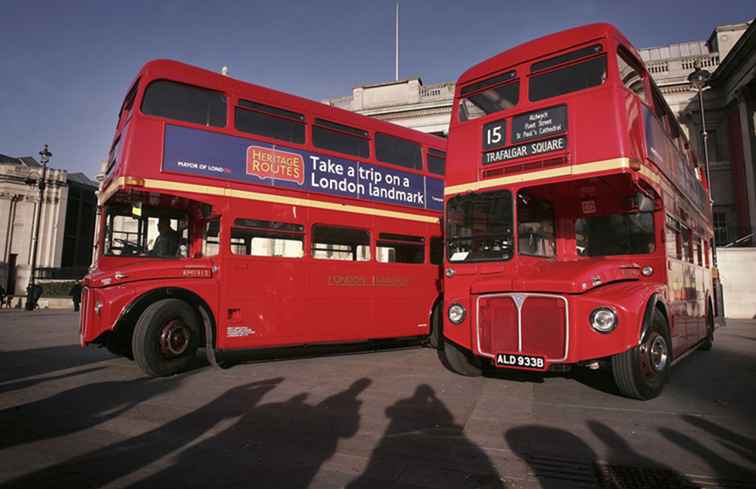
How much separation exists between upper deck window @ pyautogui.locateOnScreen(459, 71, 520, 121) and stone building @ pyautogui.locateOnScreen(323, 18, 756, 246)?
2117 cm

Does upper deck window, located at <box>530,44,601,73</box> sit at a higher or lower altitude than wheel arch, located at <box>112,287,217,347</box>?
higher

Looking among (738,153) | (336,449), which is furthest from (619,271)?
(738,153)

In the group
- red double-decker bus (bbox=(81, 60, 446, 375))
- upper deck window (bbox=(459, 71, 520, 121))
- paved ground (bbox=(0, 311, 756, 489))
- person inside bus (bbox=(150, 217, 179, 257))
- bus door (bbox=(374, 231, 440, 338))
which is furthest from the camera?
bus door (bbox=(374, 231, 440, 338))

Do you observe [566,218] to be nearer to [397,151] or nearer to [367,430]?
[397,151]

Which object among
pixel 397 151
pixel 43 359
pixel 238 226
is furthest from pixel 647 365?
pixel 43 359

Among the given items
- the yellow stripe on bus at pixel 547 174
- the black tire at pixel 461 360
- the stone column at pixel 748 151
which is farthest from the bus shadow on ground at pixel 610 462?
the stone column at pixel 748 151

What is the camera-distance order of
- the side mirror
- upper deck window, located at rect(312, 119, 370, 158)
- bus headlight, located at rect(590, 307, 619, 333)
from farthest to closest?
upper deck window, located at rect(312, 119, 370, 158), the side mirror, bus headlight, located at rect(590, 307, 619, 333)

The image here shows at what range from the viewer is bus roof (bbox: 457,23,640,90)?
576cm

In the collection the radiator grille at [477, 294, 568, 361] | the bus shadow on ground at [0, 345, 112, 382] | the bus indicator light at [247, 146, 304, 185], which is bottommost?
the bus shadow on ground at [0, 345, 112, 382]

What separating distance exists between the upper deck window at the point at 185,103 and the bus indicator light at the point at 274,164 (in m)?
0.68

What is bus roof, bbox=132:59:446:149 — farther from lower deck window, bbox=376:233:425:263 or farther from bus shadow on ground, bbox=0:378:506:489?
bus shadow on ground, bbox=0:378:506:489

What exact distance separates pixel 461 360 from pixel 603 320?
2183mm

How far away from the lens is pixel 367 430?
4.14 metres

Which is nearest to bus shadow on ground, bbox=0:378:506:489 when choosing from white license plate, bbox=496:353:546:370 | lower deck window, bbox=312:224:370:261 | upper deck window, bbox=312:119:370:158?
white license plate, bbox=496:353:546:370
